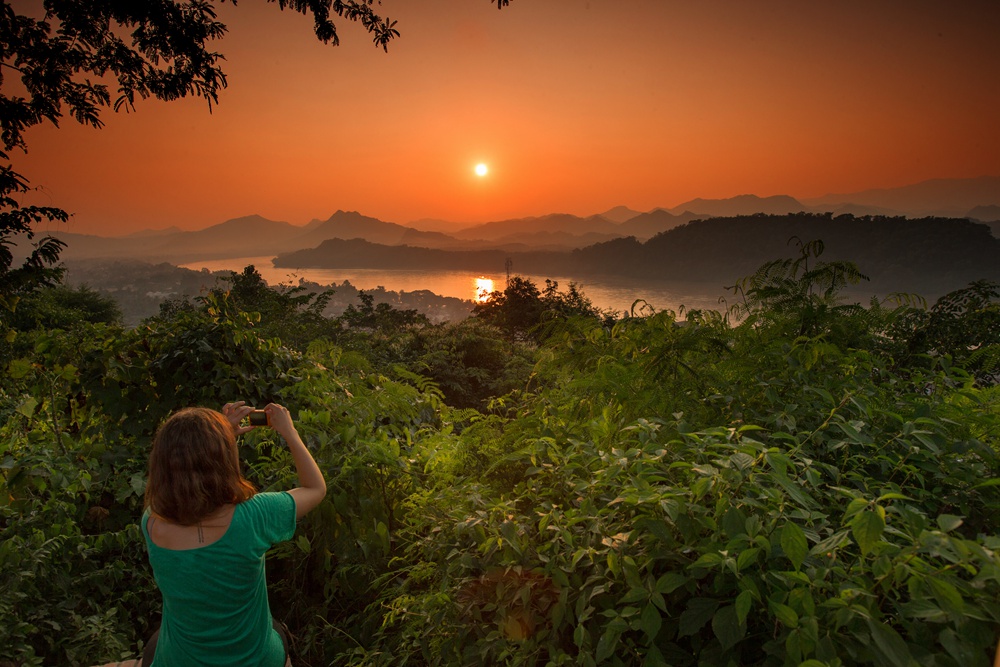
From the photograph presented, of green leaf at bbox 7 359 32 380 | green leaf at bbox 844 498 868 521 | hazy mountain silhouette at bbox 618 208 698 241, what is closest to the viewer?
green leaf at bbox 844 498 868 521

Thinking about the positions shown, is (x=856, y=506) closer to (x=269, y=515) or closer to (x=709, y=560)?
Result: (x=709, y=560)

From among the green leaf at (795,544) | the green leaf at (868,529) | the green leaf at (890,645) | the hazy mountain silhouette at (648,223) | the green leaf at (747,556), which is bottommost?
the green leaf at (890,645)

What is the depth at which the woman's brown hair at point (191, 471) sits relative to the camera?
1835mm

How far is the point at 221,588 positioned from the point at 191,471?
0.44 m

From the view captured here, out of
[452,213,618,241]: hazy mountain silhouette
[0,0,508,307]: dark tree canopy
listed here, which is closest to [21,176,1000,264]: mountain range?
[452,213,618,241]: hazy mountain silhouette

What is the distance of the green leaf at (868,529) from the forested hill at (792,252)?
410cm

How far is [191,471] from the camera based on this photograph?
72.6 inches

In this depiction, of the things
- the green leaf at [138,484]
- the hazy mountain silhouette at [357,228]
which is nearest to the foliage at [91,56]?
the green leaf at [138,484]

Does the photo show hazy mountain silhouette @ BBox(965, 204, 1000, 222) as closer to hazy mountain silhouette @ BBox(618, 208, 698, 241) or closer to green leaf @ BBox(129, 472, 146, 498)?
green leaf @ BBox(129, 472, 146, 498)

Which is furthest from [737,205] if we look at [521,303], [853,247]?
[521,303]

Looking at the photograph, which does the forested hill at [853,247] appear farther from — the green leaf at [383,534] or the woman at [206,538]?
the woman at [206,538]

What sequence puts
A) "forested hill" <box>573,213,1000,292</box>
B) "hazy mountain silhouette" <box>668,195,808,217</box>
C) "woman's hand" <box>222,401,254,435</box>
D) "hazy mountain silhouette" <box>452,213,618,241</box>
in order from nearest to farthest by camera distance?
"woman's hand" <box>222,401,254,435</box>
"forested hill" <box>573,213,1000,292</box>
"hazy mountain silhouette" <box>668,195,808,217</box>
"hazy mountain silhouette" <box>452,213,618,241</box>

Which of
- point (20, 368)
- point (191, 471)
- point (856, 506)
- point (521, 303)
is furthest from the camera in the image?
point (521, 303)

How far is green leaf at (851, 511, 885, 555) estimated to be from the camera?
0.96 m
